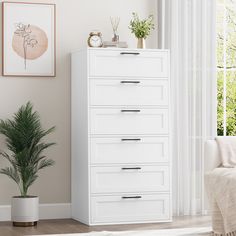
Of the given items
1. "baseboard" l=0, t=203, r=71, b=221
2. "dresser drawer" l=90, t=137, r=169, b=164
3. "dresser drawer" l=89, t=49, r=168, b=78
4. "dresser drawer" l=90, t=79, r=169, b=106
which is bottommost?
"baseboard" l=0, t=203, r=71, b=221

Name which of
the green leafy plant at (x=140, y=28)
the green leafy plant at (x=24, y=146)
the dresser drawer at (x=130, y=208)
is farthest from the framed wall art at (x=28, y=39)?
the dresser drawer at (x=130, y=208)

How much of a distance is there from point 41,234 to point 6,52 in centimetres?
163

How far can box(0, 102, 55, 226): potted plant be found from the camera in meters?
5.75

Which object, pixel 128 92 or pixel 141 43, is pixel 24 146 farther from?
pixel 141 43

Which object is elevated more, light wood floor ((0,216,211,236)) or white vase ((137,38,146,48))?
white vase ((137,38,146,48))

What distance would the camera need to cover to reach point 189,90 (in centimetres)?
630

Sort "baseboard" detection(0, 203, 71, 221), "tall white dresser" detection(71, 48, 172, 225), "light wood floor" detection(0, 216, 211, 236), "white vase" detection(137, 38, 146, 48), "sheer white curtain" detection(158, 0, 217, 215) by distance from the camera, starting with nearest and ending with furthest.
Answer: "light wood floor" detection(0, 216, 211, 236) < "tall white dresser" detection(71, 48, 172, 225) < "white vase" detection(137, 38, 146, 48) < "baseboard" detection(0, 203, 71, 221) < "sheer white curtain" detection(158, 0, 217, 215)

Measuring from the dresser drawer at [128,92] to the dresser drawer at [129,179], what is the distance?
53cm

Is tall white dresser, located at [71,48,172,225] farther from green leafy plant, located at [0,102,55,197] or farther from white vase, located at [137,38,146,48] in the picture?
green leafy plant, located at [0,102,55,197]

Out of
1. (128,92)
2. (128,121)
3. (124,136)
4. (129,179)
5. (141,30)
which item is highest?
(141,30)

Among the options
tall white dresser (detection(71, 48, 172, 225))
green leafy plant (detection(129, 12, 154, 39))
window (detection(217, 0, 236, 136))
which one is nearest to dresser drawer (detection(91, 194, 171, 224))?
tall white dresser (detection(71, 48, 172, 225))

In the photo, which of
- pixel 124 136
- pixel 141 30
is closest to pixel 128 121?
pixel 124 136

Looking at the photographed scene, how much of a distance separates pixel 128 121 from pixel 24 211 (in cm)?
111

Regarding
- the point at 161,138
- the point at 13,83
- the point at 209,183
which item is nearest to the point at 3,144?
the point at 13,83
